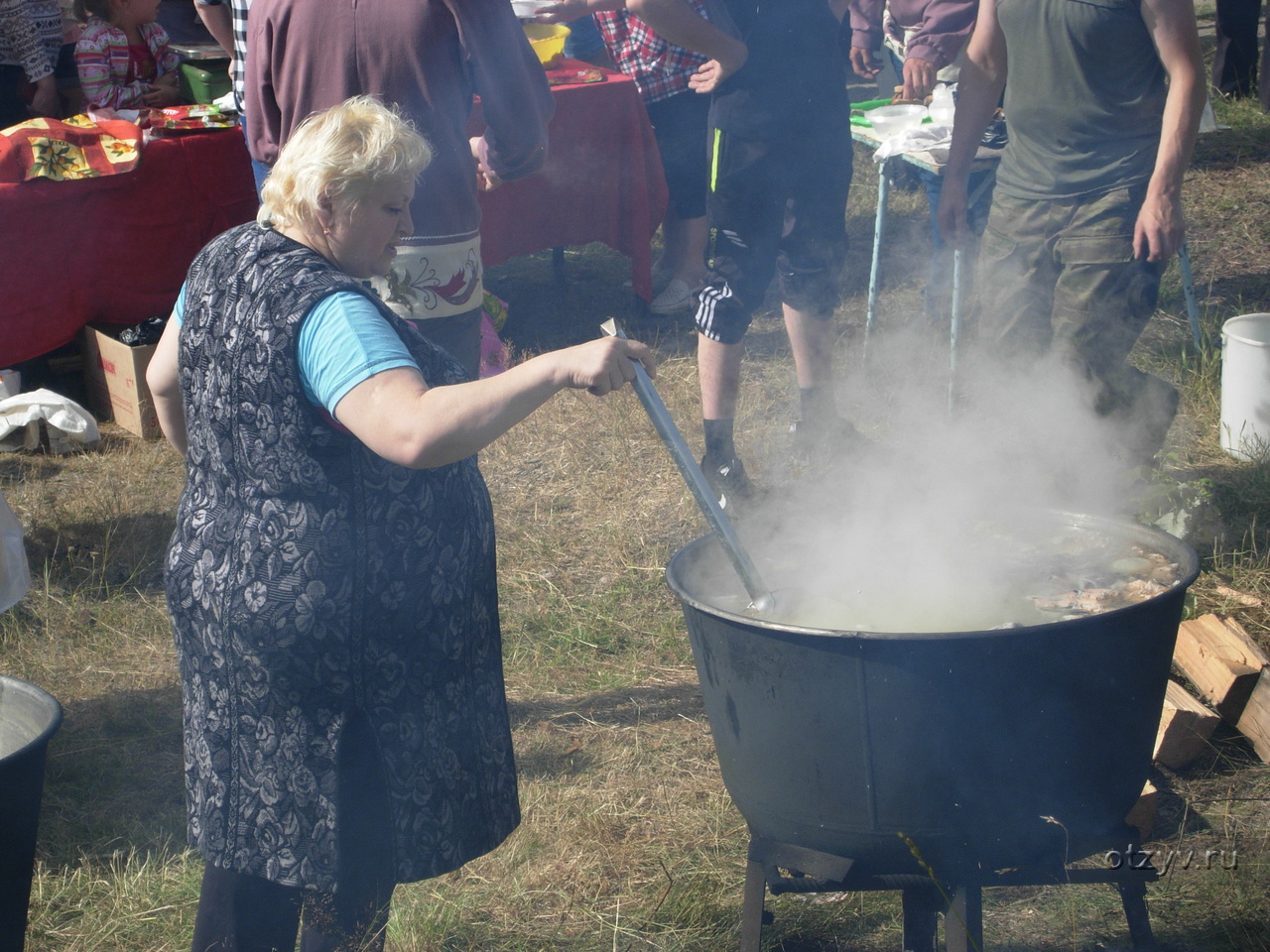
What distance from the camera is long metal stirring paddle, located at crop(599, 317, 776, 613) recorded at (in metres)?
1.76

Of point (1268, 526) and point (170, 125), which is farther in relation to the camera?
point (170, 125)

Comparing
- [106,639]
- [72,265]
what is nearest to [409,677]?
[106,639]

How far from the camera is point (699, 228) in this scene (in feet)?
21.6

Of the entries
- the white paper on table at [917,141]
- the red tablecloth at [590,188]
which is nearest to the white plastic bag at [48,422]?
the red tablecloth at [590,188]

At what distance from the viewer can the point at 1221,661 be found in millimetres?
3025

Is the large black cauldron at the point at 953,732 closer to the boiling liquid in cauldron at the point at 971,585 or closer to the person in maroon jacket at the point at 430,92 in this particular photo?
the boiling liquid in cauldron at the point at 971,585

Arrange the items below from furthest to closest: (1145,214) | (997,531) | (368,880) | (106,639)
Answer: (106,639) → (1145,214) → (997,531) → (368,880)

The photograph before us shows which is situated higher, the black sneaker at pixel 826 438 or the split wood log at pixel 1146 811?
the black sneaker at pixel 826 438

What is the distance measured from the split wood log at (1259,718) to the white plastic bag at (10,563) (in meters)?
3.29

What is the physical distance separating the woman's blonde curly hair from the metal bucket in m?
1.15

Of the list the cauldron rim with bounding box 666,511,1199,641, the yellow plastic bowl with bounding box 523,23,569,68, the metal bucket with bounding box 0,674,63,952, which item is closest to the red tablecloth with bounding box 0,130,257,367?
the yellow plastic bowl with bounding box 523,23,569,68

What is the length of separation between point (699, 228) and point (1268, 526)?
12.0 ft

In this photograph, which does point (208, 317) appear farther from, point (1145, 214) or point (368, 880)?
point (1145, 214)

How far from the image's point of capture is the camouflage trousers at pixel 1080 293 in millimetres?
3609
